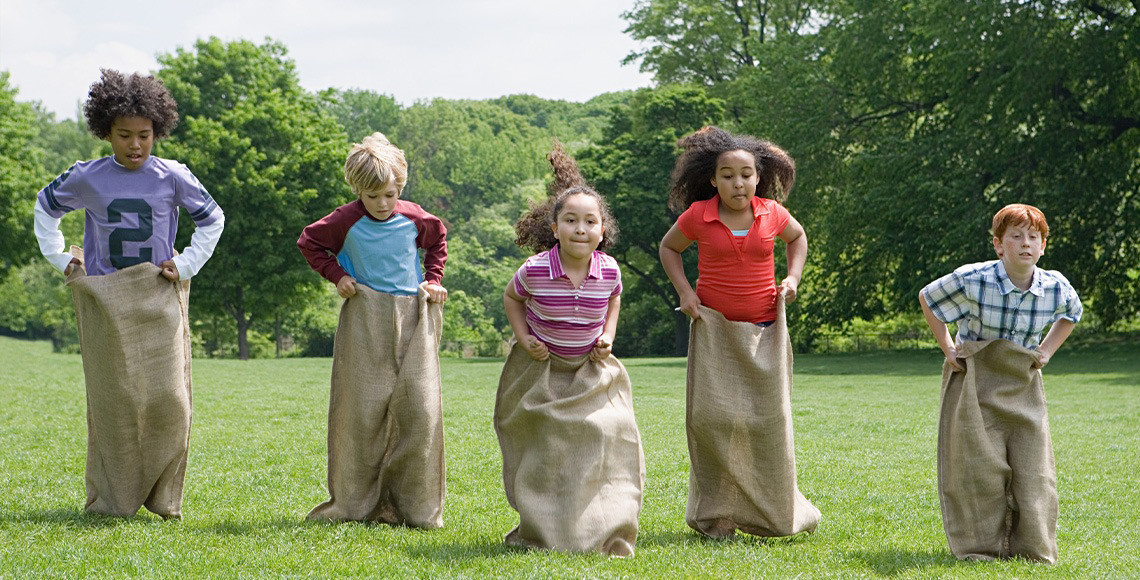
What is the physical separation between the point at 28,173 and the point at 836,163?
30253 millimetres

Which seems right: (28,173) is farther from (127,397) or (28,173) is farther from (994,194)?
(127,397)

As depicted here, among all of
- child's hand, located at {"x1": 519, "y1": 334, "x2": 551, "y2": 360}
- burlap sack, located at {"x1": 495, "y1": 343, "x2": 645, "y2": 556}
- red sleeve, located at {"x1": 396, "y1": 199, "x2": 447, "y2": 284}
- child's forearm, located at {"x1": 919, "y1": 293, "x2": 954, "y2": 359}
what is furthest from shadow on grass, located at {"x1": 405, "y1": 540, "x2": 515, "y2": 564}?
child's forearm, located at {"x1": 919, "y1": 293, "x2": 954, "y2": 359}

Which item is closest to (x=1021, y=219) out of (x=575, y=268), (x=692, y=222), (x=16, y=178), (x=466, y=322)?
(x=692, y=222)

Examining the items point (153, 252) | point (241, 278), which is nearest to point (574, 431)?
point (153, 252)

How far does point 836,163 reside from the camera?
1296 inches

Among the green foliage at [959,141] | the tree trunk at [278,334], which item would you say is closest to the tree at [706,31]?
the green foliage at [959,141]

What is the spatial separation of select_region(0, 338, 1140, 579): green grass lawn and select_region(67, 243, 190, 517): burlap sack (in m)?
0.23

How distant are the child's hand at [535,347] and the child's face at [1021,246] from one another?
242 centimetres

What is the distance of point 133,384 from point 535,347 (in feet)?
7.81

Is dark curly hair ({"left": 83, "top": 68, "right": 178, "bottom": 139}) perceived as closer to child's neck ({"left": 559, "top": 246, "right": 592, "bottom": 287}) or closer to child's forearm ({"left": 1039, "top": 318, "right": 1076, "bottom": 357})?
child's neck ({"left": 559, "top": 246, "right": 592, "bottom": 287})

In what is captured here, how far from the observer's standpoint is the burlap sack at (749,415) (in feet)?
21.1

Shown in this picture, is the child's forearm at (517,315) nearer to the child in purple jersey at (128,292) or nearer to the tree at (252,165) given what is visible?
the child in purple jersey at (128,292)

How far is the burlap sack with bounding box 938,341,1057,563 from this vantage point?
5.98 m

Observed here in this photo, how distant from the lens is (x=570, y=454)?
606cm
